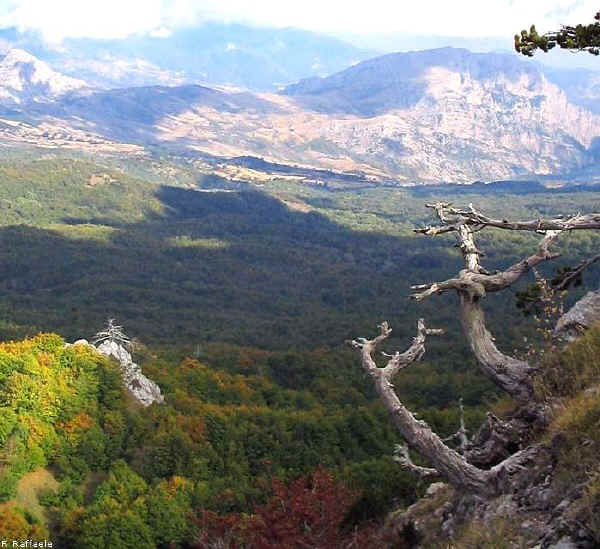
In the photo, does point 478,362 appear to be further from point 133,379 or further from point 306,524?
point 133,379

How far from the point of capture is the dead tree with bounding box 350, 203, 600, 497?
1176 centimetres

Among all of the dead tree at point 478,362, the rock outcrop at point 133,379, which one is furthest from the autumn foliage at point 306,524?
the rock outcrop at point 133,379

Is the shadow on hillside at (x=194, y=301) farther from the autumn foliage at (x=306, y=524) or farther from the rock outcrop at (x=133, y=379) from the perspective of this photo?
the autumn foliage at (x=306, y=524)

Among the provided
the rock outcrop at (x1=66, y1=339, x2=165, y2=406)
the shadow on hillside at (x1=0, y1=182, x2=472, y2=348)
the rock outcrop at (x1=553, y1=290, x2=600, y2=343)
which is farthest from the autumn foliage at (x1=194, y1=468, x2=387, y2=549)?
the shadow on hillside at (x1=0, y1=182, x2=472, y2=348)

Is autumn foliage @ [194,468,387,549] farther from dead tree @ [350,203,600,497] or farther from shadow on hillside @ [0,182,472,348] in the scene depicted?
shadow on hillside @ [0,182,472,348]

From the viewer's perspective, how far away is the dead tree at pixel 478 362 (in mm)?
11758

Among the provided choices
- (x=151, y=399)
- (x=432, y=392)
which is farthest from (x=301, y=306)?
(x=151, y=399)

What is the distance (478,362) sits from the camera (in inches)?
523

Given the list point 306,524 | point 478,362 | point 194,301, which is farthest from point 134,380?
point 194,301

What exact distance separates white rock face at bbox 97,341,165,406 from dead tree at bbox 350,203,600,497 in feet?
112

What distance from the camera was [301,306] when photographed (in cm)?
16475

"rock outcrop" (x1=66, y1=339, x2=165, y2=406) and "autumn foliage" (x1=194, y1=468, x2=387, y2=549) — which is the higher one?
"autumn foliage" (x1=194, y1=468, x2=387, y2=549)

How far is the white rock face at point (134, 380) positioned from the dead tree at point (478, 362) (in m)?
34.2

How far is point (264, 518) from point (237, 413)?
31210mm
